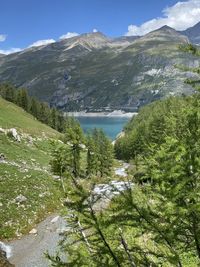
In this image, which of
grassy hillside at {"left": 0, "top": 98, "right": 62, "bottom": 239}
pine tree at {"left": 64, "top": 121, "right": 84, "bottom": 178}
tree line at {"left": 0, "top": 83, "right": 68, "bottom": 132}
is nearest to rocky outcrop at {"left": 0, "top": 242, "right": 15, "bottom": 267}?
grassy hillside at {"left": 0, "top": 98, "right": 62, "bottom": 239}

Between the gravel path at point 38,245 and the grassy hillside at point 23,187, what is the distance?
135 cm

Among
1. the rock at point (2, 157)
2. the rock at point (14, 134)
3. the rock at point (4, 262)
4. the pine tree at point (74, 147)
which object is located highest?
the pine tree at point (74, 147)

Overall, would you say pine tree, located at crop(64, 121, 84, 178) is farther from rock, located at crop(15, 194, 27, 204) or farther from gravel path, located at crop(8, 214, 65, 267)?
rock, located at crop(15, 194, 27, 204)

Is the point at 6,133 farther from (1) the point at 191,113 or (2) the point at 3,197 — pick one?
(1) the point at 191,113

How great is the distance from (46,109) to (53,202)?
9460 cm

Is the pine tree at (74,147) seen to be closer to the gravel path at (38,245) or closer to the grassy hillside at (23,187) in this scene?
the grassy hillside at (23,187)

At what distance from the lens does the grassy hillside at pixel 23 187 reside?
4231cm

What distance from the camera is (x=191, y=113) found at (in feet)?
26.6

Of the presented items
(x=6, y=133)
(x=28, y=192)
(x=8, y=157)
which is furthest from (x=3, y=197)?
(x=6, y=133)

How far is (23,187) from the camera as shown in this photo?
4953 cm

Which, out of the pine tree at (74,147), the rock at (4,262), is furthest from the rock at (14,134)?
the rock at (4,262)

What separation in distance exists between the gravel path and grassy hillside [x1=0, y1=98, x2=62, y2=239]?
4.43ft

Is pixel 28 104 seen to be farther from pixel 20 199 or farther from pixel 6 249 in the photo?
pixel 6 249

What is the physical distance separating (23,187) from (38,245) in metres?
12.5
